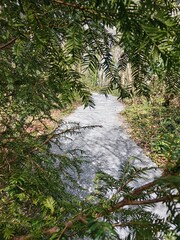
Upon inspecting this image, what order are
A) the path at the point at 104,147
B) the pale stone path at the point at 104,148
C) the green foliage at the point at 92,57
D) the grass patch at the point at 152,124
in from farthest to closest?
the grass patch at the point at 152,124 < the path at the point at 104,147 < the pale stone path at the point at 104,148 < the green foliage at the point at 92,57

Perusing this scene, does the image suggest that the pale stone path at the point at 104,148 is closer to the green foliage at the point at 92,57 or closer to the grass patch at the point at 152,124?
the grass patch at the point at 152,124

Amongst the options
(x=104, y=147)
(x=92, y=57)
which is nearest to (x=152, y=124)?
(x=104, y=147)

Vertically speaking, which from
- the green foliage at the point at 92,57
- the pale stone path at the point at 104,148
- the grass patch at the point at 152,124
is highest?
the green foliage at the point at 92,57

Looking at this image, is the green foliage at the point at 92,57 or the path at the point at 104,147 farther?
the path at the point at 104,147

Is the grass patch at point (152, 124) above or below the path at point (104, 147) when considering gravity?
above

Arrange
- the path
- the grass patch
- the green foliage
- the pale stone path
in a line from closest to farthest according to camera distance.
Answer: the green foliage → the pale stone path → the path → the grass patch

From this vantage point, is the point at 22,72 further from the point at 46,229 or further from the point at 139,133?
the point at 139,133

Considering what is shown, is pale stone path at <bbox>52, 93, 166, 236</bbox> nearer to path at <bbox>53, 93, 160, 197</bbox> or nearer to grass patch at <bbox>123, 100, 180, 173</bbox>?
path at <bbox>53, 93, 160, 197</bbox>

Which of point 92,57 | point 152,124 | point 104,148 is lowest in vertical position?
point 104,148

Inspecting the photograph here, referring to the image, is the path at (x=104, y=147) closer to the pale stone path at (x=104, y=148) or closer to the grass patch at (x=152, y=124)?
the pale stone path at (x=104, y=148)

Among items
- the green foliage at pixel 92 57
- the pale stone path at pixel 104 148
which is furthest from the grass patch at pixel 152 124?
the green foliage at pixel 92 57

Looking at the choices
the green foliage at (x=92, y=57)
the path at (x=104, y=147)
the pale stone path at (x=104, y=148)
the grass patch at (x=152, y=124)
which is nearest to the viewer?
the green foliage at (x=92, y=57)

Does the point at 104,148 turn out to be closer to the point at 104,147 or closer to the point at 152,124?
the point at 104,147

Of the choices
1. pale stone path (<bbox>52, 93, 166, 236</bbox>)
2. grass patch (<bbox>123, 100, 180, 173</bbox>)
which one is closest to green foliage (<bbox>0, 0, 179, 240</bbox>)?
pale stone path (<bbox>52, 93, 166, 236</bbox>)
